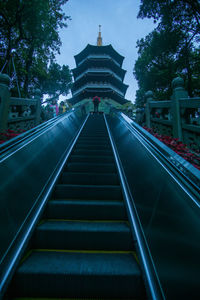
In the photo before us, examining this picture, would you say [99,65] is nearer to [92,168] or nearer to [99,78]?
[99,78]

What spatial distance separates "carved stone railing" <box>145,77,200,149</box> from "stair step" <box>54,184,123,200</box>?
2.00 metres

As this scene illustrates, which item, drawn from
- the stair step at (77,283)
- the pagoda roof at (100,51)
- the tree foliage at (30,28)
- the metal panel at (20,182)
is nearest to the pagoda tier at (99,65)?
the pagoda roof at (100,51)

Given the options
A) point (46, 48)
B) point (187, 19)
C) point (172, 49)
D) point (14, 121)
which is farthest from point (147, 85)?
point (14, 121)

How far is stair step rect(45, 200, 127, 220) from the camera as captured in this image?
220 centimetres

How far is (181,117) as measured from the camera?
147 inches

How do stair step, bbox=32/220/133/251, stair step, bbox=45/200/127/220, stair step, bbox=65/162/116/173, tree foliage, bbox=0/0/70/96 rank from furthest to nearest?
tree foliage, bbox=0/0/70/96 → stair step, bbox=65/162/116/173 → stair step, bbox=45/200/127/220 → stair step, bbox=32/220/133/251

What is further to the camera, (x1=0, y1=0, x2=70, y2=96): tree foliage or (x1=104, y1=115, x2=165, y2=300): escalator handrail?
(x1=0, y1=0, x2=70, y2=96): tree foliage

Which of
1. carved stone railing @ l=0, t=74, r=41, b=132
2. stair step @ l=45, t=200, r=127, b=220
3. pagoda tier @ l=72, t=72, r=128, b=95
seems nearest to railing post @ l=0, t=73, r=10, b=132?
carved stone railing @ l=0, t=74, r=41, b=132

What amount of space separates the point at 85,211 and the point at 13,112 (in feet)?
14.0

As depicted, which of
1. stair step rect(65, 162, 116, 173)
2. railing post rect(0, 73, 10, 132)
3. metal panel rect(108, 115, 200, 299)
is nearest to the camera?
metal panel rect(108, 115, 200, 299)

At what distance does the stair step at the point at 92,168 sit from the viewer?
3189mm

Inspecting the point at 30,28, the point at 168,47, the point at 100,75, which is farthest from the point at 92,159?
the point at 100,75

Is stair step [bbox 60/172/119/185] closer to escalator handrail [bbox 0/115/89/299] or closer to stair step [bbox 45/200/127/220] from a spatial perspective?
escalator handrail [bbox 0/115/89/299]

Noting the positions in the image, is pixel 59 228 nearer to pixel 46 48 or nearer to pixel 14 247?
pixel 14 247
